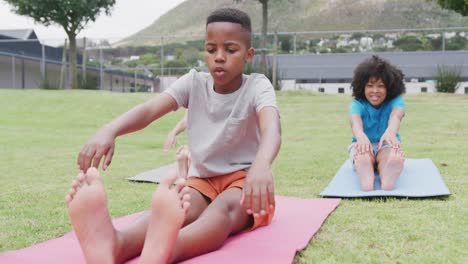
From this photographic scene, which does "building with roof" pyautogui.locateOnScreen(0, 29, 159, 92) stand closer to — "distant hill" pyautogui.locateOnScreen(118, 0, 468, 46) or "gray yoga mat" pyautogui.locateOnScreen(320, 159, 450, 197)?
"distant hill" pyautogui.locateOnScreen(118, 0, 468, 46)

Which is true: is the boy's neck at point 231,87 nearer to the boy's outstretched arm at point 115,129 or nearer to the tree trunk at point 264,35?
the boy's outstretched arm at point 115,129

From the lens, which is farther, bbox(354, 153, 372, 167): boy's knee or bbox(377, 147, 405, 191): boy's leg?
bbox(354, 153, 372, 167): boy's knee

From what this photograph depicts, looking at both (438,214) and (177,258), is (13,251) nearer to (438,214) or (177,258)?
(177,258)

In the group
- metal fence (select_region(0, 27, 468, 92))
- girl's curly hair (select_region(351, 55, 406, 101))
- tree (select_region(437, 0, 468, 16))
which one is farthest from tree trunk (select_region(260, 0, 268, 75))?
girl's curly hair (select_region(351, 55, 406, 101))

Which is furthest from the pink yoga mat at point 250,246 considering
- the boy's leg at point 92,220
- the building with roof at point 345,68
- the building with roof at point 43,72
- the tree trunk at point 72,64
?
the tree trunk at point 72,64

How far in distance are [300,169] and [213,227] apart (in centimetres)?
272

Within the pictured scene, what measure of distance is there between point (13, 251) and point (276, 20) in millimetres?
14325

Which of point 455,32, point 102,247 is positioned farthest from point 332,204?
point 455,32

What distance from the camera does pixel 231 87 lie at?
2439 mm

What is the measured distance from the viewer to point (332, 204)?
2977 mm

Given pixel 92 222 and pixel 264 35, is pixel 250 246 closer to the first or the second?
pixel 92 222

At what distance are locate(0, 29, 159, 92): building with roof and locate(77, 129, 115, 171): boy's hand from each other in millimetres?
13271

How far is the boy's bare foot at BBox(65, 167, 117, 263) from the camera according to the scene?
5.64 ft

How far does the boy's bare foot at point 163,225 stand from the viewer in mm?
1701
